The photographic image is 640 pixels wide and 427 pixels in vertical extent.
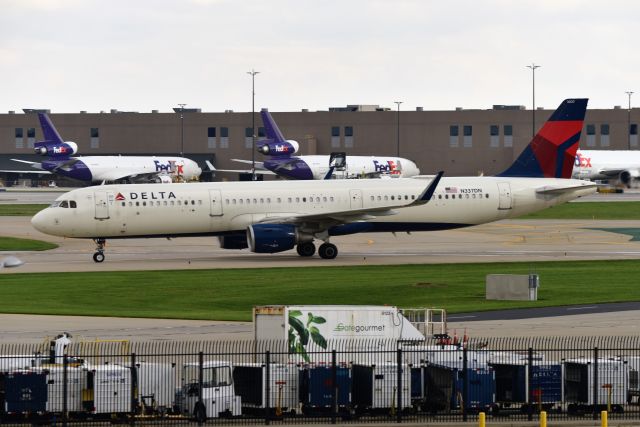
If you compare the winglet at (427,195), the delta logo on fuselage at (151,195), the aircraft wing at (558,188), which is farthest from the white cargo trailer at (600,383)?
the aircraft wing at (558,188)

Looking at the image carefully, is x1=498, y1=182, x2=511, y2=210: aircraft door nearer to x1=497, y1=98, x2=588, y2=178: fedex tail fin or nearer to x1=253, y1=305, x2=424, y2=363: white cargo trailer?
x1=497, y1=98, x2=588, y2=178: fedex tail fin

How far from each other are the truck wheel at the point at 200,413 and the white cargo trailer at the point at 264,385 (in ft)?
4.12

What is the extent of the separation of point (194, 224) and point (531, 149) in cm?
2078

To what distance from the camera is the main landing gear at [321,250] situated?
73.6 m

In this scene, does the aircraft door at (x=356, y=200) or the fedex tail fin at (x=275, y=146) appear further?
the fedex tail fin at (x=275, y=146)

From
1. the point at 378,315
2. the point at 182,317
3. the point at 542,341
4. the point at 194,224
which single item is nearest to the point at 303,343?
the point at 378,315

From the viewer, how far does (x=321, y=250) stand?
7369 cm

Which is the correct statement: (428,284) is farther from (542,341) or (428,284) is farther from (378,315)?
(378,315)

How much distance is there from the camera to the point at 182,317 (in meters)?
50.2

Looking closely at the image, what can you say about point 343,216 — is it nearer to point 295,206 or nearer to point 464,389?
point 295,206

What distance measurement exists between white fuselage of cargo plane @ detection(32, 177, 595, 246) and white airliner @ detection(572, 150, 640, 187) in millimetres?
97595

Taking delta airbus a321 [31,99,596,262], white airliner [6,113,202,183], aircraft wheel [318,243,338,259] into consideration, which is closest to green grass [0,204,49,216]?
white airliner [6,113,202,183]

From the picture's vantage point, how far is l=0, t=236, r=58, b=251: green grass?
84062 millimetres

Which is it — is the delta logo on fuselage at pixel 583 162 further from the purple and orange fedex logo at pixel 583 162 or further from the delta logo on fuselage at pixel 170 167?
the delta logo on fuselage at pixel 170 167
